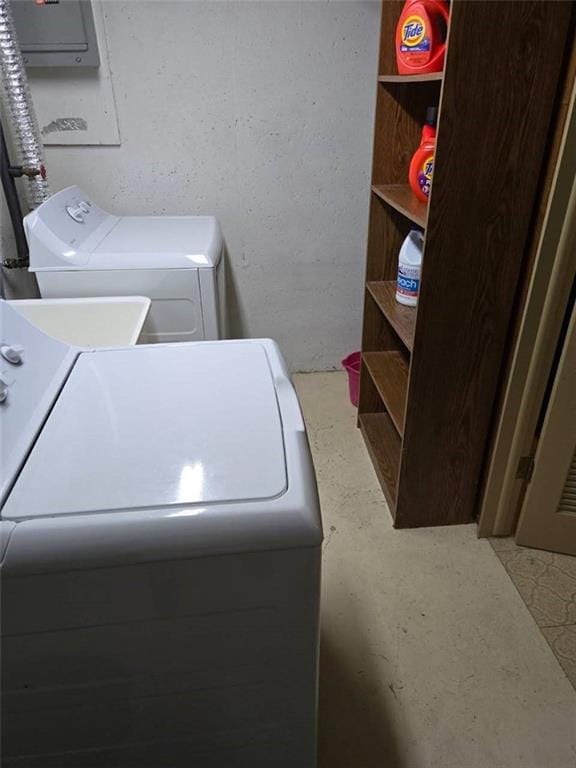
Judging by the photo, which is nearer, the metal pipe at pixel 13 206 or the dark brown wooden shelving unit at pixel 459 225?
the dark brown wooden shelving unit at pixel 459 225

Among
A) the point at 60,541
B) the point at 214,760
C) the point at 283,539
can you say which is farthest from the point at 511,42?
the point at 214,760

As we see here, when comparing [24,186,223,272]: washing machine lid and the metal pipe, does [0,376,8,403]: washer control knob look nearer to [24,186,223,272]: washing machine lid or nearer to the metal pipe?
[24,186,223,272]: washing machine lid

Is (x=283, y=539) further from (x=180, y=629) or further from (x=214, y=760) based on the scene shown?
(x=214, y=760)

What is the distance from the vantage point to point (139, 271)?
5.64 ft

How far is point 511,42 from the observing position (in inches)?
49.9

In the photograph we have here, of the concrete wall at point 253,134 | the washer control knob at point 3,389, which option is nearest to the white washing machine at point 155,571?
the washer control knob at point 3,389

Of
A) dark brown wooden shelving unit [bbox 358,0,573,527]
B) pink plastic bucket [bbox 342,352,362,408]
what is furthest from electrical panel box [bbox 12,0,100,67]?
pink plastic bucket [bbox 342,352,362,408]

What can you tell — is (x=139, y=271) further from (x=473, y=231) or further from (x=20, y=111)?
(x=473, y=231)

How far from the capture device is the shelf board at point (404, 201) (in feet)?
5.25

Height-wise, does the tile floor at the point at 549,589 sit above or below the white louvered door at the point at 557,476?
below

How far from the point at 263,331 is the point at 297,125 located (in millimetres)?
955

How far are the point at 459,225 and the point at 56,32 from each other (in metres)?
1.67

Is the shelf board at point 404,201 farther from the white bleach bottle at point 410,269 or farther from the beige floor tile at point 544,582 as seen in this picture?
the beige floor tile at point 544,582

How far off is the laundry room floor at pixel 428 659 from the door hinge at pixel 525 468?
273mm
